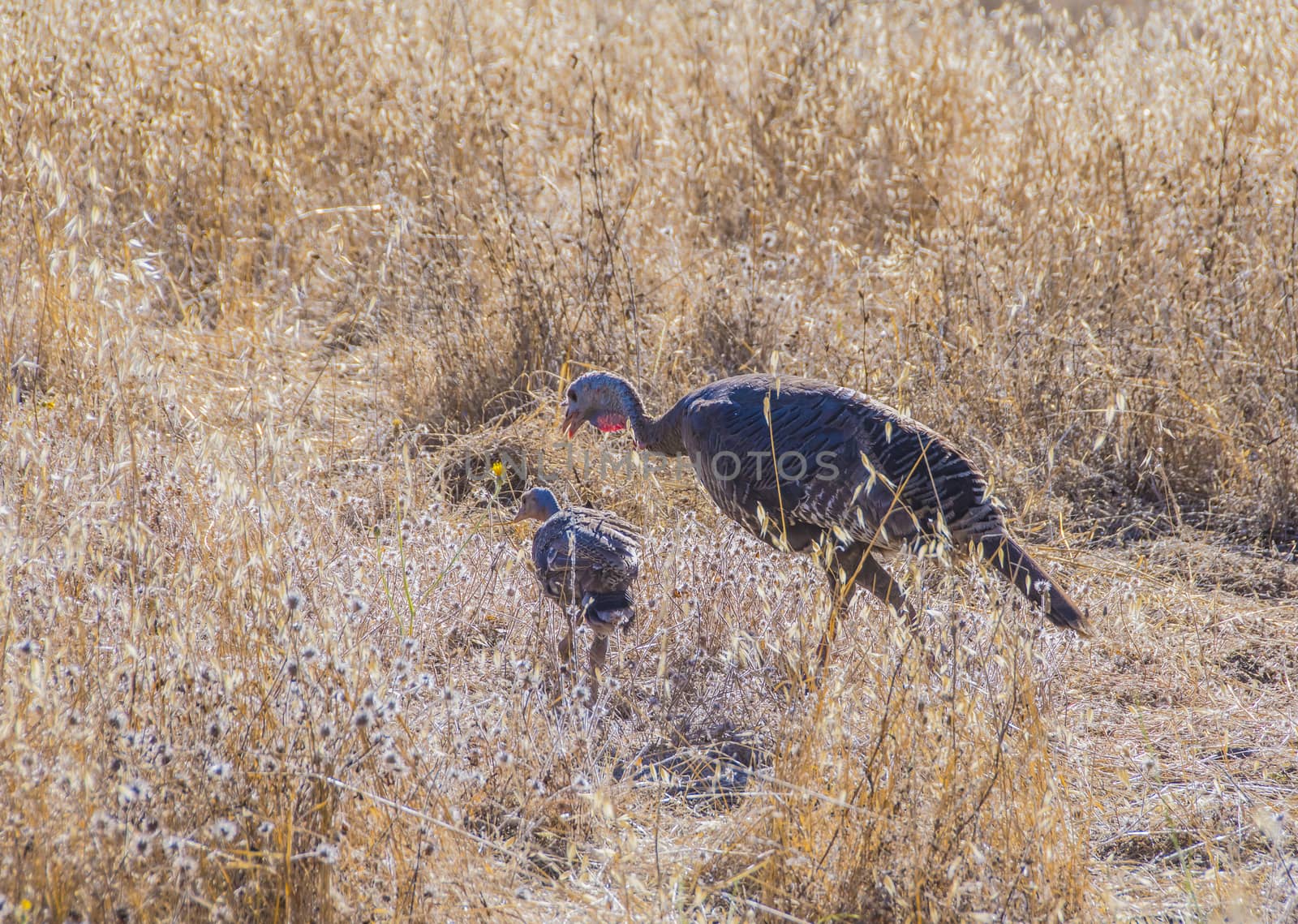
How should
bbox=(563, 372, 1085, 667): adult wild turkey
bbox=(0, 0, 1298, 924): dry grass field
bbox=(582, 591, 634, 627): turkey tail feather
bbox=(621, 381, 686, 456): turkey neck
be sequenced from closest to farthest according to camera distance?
bbox=(0, 0, 1298, 924): dry grass field, bbox=(582, 591, 634, 627): turkey tail feather, bbox=(563, 372, 1085, 667): adult wild turkey, bbox=(621, 381, 686, 456): turkey neck

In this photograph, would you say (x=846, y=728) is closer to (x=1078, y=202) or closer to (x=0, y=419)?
(x=0, y=419)

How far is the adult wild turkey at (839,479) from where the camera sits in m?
3.76

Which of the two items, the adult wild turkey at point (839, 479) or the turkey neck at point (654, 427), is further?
the turkey neck at point (654, 427)

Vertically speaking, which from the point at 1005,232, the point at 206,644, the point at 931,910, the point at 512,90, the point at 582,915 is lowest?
the point at 582,915

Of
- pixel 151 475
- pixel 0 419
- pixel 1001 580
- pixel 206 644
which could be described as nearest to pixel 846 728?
pixel 1001 580

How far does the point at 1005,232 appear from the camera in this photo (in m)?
5.79

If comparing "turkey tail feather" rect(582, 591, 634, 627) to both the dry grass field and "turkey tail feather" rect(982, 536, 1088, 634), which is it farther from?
"turkey tail feather" rect(982, 536, 1088, 634)

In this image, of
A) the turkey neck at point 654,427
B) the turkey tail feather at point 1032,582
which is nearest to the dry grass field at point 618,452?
the turkey tail feather at point 1032,582

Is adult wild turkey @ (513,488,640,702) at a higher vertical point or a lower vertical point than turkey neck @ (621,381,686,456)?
lower

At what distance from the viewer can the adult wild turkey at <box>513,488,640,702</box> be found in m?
3.51

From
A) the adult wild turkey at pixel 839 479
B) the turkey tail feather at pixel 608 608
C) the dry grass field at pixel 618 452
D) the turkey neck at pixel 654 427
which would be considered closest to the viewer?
the dry grass field at pixel 618 452

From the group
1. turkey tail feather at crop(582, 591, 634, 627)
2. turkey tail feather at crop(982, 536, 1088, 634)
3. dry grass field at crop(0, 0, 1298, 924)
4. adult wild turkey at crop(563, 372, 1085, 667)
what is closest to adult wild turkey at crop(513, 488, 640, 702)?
turkey tail feather at crop(582, 591, 634, 627)

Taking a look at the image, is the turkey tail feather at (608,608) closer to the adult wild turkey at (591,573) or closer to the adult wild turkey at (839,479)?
the adult wild turkey at (591,573)

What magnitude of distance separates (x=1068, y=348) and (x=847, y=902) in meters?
3.43
